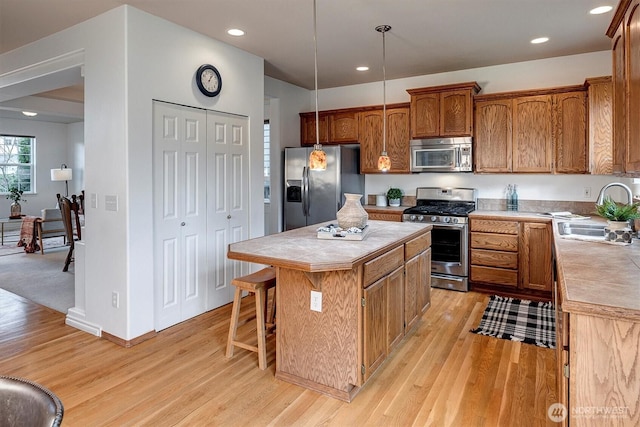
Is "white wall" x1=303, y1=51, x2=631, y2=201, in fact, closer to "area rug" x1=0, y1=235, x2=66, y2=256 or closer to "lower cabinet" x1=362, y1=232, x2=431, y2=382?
"lower cabinet" x1=362, y1=232, x2=431, y2=382

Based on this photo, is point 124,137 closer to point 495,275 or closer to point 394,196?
point 394,196

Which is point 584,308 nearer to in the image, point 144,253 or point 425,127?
point 144,253

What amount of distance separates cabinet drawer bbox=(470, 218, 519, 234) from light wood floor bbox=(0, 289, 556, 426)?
1.34 metres

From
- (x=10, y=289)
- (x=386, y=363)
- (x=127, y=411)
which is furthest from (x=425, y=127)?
(x=10, y=289)

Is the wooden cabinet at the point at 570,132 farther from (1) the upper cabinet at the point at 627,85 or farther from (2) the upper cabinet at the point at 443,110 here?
(1) the upper cabinet at the point at 627,85

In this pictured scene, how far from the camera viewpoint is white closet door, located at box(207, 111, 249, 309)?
3851 mm

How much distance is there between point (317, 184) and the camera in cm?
520

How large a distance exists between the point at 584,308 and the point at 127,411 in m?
2.34

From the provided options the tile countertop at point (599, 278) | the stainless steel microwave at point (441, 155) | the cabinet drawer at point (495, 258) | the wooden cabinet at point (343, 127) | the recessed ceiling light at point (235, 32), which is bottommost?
the cabinet drawer at point (495, 258)

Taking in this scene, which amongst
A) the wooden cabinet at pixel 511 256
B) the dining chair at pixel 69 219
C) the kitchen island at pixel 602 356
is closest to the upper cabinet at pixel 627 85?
the kitchen island at pixel 602 356

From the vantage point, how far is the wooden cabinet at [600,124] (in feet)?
12.8

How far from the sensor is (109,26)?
10.2ft

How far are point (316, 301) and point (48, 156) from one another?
390 inches

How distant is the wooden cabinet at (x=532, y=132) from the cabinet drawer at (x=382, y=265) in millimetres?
2387
